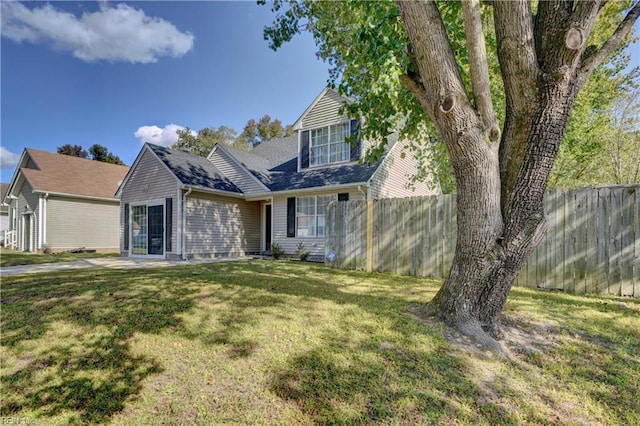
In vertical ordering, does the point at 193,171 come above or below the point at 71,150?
below

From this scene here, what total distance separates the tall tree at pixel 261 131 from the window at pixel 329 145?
2345 cm

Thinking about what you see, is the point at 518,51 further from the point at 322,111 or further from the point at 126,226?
the point at 126,226

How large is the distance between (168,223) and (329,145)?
24.1ft

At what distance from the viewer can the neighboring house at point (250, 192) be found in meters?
11.8

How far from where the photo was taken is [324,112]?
13070mm

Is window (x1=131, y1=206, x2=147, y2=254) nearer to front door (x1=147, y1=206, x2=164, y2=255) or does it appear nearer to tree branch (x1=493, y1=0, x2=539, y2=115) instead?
front door (x1=147, y1=206, x2=164, y2=255)

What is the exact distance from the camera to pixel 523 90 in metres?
3.22

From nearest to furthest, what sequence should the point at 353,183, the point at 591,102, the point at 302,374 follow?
the point at 302,374 < the point at 353,183 < the point at 591,102

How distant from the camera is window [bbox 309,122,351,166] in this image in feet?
41.5

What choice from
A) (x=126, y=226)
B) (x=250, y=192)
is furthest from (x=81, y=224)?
(x=250, y=192)

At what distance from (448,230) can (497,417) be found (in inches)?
203

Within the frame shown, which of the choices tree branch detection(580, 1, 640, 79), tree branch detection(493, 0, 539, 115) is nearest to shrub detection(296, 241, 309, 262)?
tree branch detection(493, 0, 539, 115)

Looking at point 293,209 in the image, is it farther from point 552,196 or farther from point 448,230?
point 552,196

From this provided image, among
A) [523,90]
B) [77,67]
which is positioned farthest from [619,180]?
[77,67]
